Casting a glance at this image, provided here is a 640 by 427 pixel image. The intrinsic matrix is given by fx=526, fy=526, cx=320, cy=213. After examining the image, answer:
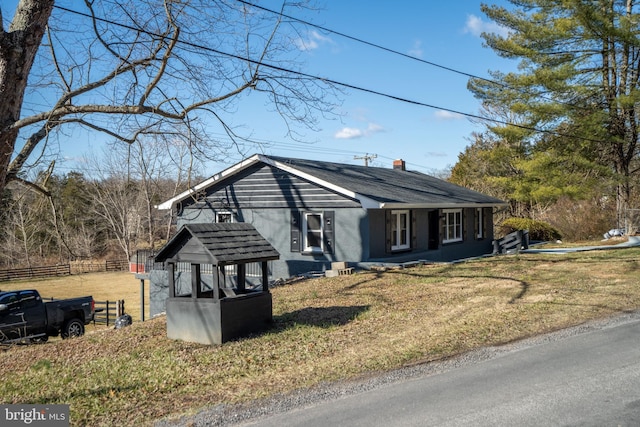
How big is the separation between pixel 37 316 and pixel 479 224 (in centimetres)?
1979

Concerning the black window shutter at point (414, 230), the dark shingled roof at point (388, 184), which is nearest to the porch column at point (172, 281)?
the dark shingled roof at point (388, 184)

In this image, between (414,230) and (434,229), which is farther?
(434,229)

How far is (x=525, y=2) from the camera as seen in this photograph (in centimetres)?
2841

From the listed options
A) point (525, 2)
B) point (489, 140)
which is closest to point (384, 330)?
point (525, 2)

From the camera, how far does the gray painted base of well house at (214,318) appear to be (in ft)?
30.1

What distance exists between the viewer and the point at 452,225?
78.8ft

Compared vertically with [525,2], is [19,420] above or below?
below

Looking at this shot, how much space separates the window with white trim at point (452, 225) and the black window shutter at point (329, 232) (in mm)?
6372

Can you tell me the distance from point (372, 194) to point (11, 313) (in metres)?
11.8

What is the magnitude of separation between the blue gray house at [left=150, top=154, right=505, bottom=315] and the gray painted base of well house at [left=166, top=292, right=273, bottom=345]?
8.71m

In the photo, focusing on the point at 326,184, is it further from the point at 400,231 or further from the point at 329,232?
the point at 400,231

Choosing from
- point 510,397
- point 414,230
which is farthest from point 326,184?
point 510,397

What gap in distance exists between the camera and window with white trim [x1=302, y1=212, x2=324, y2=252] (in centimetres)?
1950

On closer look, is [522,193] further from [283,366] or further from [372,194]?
[283,366]
